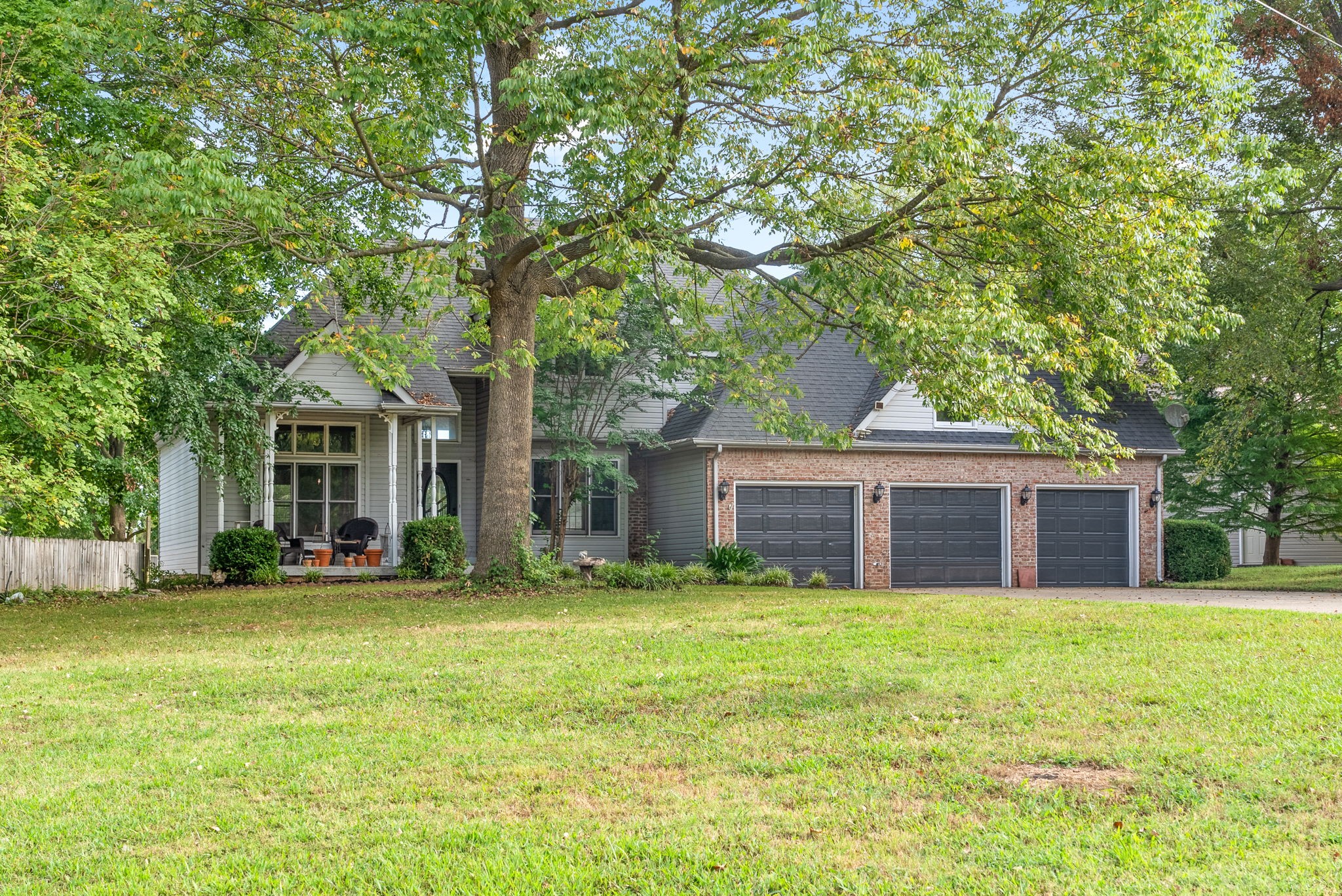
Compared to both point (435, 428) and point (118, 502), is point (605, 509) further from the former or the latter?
point (118, 502)

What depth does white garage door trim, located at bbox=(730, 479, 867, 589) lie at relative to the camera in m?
22.7

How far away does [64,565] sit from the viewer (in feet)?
71.1

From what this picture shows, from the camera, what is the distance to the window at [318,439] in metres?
23.2

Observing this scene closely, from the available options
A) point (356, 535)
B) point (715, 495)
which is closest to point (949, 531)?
point (715, 495)

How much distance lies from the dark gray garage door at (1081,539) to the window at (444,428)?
12171 millimetres

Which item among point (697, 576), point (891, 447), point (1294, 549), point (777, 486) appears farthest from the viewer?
point (1294, 549)

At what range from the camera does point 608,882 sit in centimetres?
476

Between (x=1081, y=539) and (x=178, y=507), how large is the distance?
1936 centimetres

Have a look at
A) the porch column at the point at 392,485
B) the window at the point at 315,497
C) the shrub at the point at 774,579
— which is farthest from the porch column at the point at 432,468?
the shrub at the point at 774,579

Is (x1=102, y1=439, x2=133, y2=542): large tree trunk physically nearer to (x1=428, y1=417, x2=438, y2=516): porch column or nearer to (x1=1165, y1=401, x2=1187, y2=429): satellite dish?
(x1=428, y1=417, x2=438, y2=516): porch column

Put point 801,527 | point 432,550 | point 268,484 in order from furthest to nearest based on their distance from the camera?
point 801,527 < point 268,484 < point 432,550

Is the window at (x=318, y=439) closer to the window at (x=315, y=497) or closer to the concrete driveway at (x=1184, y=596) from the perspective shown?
the window at (x=315, y=497)

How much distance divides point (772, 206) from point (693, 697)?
6.96 m

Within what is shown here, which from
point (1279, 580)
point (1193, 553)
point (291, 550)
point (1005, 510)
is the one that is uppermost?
point (1005, 510)
